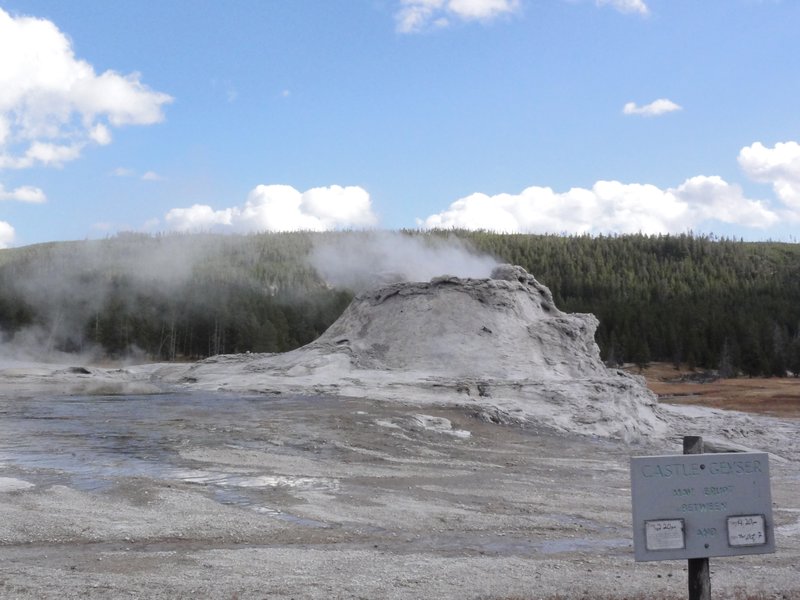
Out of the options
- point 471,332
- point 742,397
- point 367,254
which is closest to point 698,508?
point 471,332

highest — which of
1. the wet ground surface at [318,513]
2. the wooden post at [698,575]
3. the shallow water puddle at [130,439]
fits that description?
the wooden post at [698,575]

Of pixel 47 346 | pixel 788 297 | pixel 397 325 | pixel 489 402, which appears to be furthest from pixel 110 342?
pixel 788 297

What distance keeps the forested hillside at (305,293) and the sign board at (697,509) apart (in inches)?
2328

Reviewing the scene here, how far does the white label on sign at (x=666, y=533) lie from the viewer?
4.50 meters

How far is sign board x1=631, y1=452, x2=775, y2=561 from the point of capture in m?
4.51

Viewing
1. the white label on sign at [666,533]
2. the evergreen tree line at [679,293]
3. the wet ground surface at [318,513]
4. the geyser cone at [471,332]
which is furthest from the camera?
the evergreen tree line at [679,293]

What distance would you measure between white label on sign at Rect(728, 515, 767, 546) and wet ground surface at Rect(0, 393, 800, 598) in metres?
1.93

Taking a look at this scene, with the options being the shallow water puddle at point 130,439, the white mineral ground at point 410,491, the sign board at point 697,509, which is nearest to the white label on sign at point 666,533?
the sign board at point 697,509

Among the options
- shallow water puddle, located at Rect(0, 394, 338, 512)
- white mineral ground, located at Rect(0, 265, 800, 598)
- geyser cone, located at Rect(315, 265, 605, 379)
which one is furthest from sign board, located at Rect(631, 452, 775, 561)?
geyser cone, located at Rect(315, 265, 605, 379)

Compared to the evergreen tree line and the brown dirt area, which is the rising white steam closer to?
the evergreen tree line

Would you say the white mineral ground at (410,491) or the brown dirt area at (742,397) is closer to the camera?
the white mineral ground at (410,491)

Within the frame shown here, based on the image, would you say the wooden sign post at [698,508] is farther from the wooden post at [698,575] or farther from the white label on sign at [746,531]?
the wooden post at [698,575]

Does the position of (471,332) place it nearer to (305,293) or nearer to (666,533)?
(666,533)

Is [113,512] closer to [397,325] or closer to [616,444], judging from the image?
[616,444]
